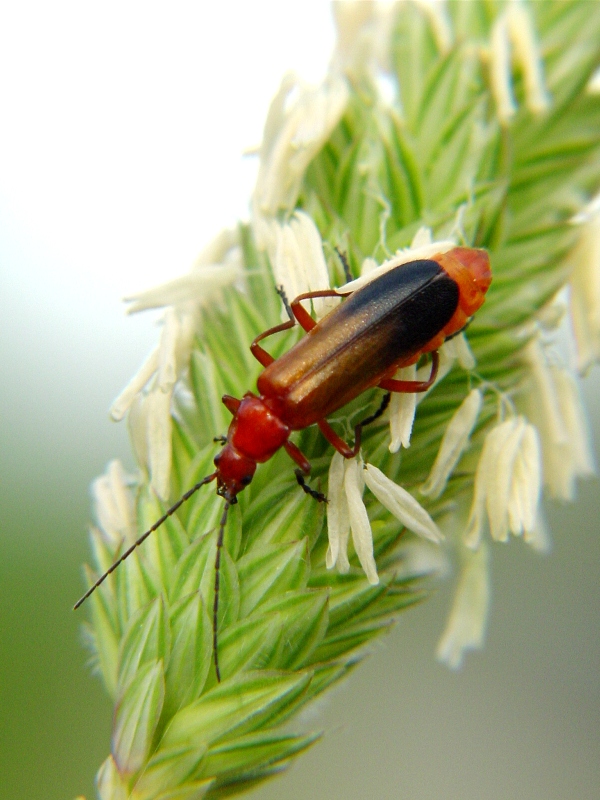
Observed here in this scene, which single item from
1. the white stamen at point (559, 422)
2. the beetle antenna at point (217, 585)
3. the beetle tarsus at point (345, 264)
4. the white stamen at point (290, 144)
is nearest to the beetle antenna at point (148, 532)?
the beetle antenna at point (217, 585)

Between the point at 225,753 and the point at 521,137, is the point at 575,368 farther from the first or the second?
the point at 225,753

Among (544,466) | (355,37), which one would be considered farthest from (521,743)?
(355,37)

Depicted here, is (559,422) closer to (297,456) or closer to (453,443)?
(453,443)

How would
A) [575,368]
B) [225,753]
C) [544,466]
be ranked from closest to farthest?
[225,753]
[575,368]
[544,466]

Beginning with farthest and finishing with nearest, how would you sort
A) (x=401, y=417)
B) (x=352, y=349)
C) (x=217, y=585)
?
(x=352, y=349)
(x=401, y=417)
(x=217, y=585)

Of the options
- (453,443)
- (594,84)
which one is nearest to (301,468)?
(453,443)

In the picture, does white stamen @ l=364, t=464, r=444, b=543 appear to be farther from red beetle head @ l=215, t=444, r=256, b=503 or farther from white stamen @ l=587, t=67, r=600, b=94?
white stamen @ l=587, t=67, r=600, b=94

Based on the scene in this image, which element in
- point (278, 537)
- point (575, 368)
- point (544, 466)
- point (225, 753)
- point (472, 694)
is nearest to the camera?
point (225, 753)
